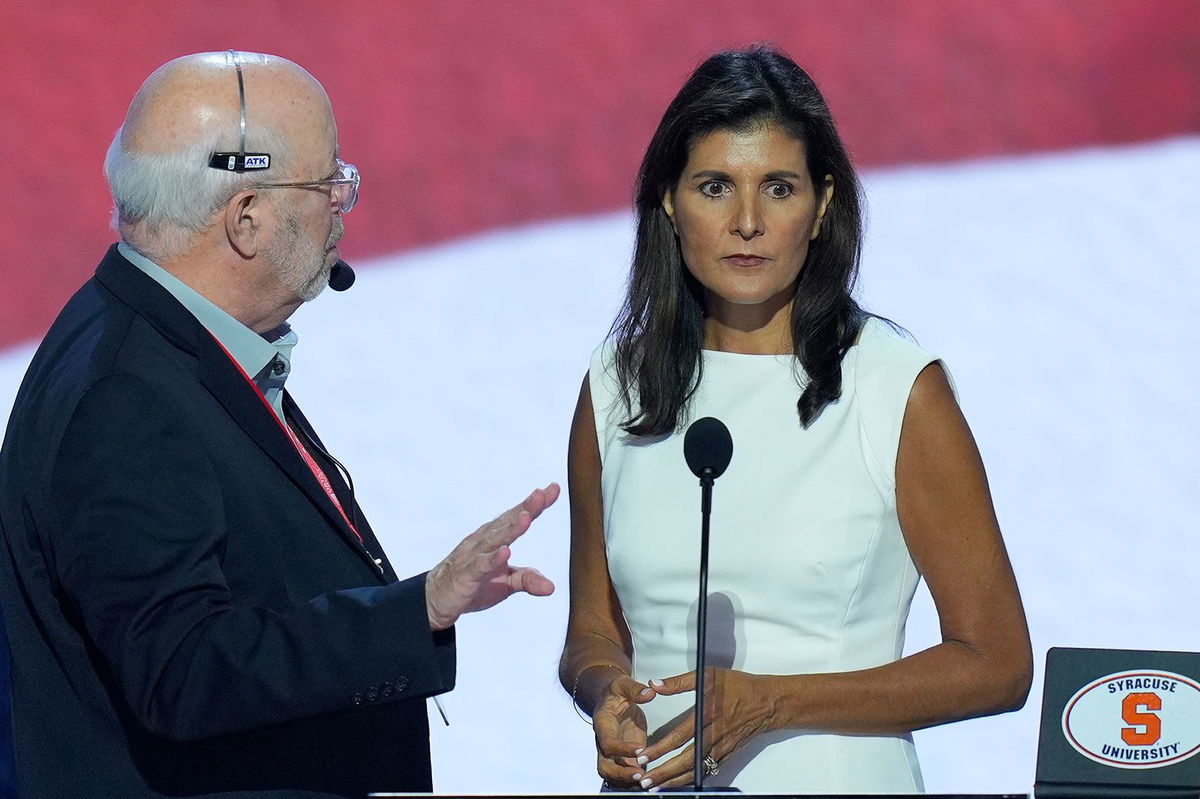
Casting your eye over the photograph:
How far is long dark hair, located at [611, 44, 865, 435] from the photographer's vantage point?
187cm

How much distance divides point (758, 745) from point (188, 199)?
882mm

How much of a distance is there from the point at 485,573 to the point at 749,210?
59 centimetres

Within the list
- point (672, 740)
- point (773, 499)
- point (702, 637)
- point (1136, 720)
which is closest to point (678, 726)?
point (672, 740)

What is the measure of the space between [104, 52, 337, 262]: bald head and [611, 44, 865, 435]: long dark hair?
1.48 feet

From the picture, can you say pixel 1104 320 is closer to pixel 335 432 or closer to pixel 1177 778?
pixel 335 432

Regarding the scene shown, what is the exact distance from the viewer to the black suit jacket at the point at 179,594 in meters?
1.47

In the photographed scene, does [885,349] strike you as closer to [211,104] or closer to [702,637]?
[702,637]

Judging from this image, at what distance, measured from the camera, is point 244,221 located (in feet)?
5.75

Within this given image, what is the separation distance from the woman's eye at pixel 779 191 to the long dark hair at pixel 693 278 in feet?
0.15

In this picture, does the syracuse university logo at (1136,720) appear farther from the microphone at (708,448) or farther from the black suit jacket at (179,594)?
the black suit jacket at (179,594)

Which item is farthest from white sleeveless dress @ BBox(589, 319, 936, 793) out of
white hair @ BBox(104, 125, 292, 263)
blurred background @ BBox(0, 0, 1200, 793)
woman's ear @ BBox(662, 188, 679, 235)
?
blurred background @ BBox(0, 0, 1200, 793)

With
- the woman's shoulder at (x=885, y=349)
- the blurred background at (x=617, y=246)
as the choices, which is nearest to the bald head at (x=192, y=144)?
the woman's shoulder at (x=885, y=349)

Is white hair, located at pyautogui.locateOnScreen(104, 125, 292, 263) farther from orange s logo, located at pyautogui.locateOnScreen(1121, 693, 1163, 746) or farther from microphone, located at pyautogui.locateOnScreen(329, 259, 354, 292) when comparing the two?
orange s logo, located at pyautogui.locateOnScreen(1121, 693, 1163, 746)

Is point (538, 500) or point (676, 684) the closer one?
point (538, 500)
